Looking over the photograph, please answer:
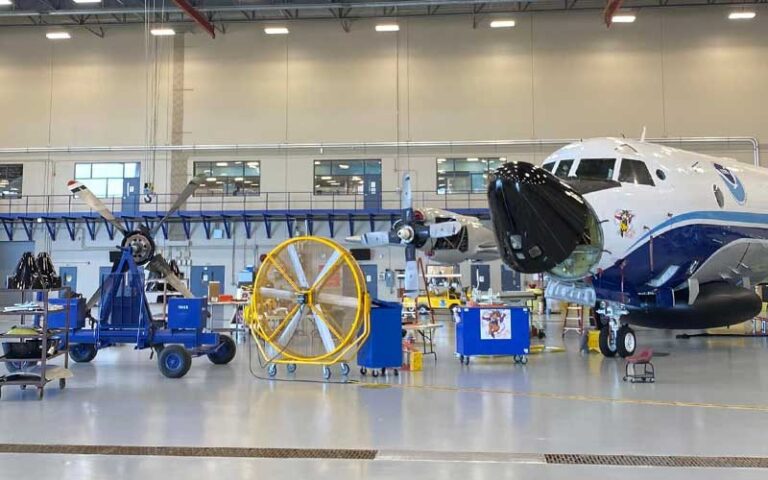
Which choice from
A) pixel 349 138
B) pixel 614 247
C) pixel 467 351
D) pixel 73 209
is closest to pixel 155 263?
pixel 467 351

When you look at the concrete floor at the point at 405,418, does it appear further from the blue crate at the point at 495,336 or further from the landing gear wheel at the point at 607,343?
the landing gear wheel at the point at 607,343

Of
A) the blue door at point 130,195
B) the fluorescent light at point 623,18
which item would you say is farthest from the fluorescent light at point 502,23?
the blue door at point 130,195

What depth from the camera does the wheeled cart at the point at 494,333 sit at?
34.8 ft

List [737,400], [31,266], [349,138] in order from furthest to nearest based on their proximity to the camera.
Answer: [349,138]
[31,266]
[737,400]

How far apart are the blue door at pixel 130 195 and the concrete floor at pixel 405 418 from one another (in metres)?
18.9

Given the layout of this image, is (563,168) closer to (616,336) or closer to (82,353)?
(616,336)

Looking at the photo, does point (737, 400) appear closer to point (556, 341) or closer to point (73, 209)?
point (556, 341)

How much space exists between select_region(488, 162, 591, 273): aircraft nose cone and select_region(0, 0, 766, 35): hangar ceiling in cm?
1850

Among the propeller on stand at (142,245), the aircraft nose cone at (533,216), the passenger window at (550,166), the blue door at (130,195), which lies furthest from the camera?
the blue door at (130,195)

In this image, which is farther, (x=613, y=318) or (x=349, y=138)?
(x=349, y=138)

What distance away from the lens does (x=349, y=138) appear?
27453 mm

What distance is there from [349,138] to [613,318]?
1888 centimetres

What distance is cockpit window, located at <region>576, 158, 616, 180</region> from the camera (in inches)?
405

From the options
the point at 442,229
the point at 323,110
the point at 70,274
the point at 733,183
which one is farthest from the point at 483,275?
the point at 70,274
